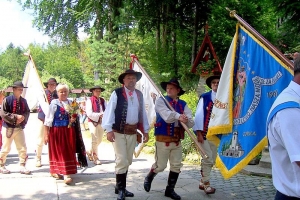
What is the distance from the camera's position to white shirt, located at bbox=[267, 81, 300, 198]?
206cm

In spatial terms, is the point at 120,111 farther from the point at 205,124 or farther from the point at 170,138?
the point at 205,124

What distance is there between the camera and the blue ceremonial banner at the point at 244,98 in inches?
162

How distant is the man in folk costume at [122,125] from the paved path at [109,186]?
0.47 meters

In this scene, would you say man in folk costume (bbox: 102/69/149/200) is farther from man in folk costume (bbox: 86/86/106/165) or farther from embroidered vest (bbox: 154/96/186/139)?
man in folk costume (bbox: 86/86/106/165)

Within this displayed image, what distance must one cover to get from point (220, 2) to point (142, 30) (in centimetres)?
456

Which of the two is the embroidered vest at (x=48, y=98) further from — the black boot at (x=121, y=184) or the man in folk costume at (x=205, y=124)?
the man in folk costume at (x=205, y=124)

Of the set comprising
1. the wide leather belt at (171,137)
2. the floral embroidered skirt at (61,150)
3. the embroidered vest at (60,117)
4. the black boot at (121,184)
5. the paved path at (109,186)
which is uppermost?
the embroidered vest at (60,117)

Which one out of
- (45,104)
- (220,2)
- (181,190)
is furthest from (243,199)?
(220,2)

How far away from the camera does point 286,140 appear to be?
2.08 m

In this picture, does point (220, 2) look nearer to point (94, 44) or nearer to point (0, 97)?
point (94, 44)

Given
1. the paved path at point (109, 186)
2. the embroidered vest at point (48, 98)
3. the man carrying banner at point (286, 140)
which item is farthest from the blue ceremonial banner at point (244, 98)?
the embroidered vest at point (48, 98)

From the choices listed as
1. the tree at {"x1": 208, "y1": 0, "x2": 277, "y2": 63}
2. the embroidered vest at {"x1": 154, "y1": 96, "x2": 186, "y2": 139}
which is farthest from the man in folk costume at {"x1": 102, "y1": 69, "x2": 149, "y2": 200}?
the tree at {"x1": 208, "y1": 0, "x2": 277, "y2": 63}

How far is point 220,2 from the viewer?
1340 cm

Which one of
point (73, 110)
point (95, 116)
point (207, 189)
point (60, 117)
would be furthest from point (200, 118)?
point (95, 116)
